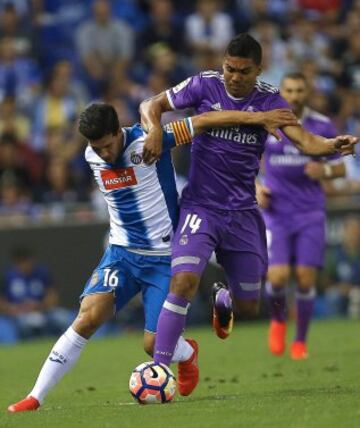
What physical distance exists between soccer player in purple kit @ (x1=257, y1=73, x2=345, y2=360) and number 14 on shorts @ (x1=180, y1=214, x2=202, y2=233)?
3957 mm

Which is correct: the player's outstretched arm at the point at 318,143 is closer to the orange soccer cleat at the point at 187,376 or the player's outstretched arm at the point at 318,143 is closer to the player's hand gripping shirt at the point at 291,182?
the orange soccer cleat at the point at 187,376

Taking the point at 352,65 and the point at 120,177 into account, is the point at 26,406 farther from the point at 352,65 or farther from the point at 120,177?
the point at 352,65

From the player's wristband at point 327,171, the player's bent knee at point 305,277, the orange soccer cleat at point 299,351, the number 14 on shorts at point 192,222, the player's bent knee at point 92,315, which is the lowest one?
the orange soccer cleat at point 299,351

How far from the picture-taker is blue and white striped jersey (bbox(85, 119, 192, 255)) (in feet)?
31.6

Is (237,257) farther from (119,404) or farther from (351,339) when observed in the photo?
(351,339)

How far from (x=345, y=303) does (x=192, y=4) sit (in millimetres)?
6625

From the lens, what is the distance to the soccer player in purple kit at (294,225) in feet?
45.7

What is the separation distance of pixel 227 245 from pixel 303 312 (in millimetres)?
3963

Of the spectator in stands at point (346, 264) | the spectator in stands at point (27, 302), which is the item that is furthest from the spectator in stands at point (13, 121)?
the spectator in stands at point (346, 264)

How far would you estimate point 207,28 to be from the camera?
22.4 meters

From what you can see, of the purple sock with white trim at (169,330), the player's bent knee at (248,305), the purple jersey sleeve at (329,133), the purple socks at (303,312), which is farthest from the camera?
the purple socks at (303,312)

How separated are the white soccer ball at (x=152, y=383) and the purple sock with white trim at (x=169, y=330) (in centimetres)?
17

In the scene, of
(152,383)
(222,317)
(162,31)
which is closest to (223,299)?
(222,317)

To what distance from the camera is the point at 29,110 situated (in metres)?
20.2
